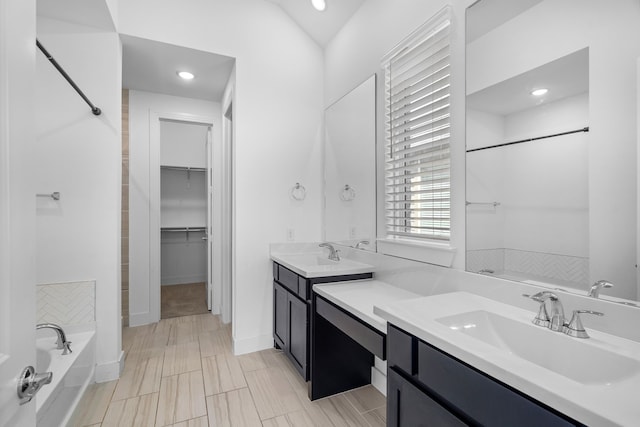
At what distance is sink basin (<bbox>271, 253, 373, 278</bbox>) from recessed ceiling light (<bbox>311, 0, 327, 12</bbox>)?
7.11ft

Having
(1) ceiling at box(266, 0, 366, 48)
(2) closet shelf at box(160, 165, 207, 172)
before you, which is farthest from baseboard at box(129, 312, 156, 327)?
(1) ceiling at box(266, 0, 366, 48)

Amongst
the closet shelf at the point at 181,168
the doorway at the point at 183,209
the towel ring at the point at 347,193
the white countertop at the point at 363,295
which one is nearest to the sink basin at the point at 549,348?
the white countertop at the point at 363,295

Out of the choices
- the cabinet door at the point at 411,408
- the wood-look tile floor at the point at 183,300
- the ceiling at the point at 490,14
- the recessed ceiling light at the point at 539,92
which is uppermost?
the ceiling at the point at 490,14

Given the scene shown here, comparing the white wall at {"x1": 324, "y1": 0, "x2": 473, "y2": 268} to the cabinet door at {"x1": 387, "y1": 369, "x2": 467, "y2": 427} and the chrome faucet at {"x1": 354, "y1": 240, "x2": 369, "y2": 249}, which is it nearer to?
the chrome faucet at {"x1": 354, "y1": 240, "x2": 369, "y2": 249}

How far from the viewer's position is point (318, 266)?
94.3 inches

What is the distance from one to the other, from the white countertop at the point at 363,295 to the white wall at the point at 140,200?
2.38 meters

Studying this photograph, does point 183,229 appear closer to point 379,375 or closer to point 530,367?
point 379,375

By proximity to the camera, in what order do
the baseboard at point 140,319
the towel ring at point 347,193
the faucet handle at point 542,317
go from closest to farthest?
the faucet handle at point 542,317 → the towel ring at point 347,193 → the baseboard at point 140,319

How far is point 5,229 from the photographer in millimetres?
579

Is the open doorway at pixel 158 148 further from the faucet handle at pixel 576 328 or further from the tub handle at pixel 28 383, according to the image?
the faucet handle at pixel 576 328

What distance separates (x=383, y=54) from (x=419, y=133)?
729mm

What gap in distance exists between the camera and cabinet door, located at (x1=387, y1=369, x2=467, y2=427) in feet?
3.16

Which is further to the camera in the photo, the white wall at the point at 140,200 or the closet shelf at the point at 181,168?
the closet shelf at the point at 181,168

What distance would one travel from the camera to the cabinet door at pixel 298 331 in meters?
2.08
